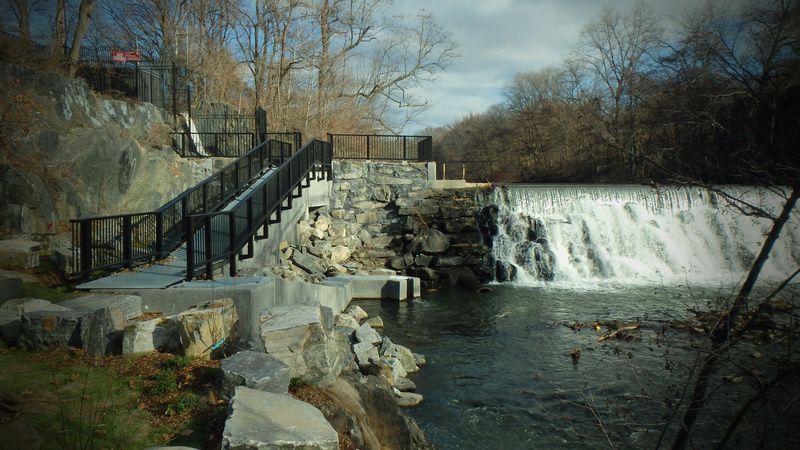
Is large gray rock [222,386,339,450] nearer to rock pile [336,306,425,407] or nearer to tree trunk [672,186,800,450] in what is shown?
tree trunk [672,186,800,450]

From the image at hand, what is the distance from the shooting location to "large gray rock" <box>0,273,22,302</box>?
6582 millimetres

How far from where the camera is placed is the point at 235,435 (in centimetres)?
349

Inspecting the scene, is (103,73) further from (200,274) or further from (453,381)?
(453,381)

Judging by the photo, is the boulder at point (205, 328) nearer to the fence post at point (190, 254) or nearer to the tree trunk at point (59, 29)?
the fence post at point (190, 254)

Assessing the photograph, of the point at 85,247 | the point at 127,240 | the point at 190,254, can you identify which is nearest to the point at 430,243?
the point at 127,240

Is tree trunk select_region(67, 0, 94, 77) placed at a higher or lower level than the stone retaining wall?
higher

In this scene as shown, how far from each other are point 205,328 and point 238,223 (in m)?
4.41

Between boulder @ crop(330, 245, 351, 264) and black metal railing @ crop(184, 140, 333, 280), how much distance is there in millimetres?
2892

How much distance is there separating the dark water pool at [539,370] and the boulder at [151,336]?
3.58 m

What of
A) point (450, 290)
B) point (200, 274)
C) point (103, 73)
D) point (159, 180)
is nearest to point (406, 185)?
point (450, 290)

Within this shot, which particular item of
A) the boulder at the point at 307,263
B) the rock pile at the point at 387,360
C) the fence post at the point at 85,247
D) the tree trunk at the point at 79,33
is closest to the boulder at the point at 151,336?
the fence post at the point at 85,247

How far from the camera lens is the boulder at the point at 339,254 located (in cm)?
1769

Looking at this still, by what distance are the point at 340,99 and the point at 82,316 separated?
30.1m

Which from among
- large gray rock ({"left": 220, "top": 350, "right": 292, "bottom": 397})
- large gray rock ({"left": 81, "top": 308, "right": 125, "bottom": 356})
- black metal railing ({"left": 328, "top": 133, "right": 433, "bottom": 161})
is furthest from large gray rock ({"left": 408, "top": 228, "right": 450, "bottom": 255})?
large gray rock ({"left": 220, "top": 350, "right": 292, "bottom": 397})
